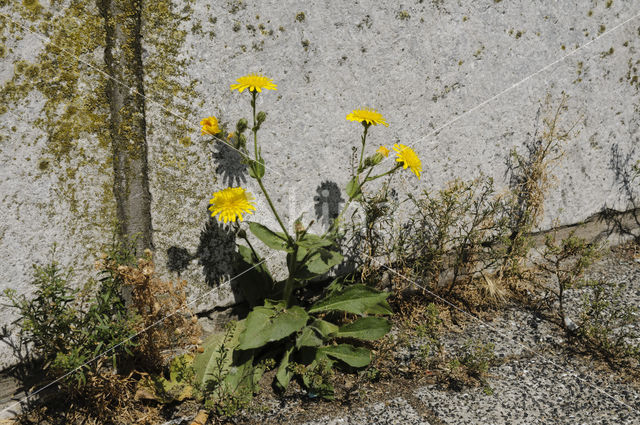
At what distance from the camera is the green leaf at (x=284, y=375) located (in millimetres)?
2328

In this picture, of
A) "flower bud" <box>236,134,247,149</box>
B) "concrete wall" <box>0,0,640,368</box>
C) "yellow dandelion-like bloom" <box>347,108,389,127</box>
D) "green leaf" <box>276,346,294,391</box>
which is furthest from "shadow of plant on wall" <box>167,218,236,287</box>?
"yellow dandelion-like bloom" <box>347,108,389,127</box>

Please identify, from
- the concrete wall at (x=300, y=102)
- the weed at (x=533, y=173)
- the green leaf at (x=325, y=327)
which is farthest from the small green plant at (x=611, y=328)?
the green leaf at (x=325, y=327)

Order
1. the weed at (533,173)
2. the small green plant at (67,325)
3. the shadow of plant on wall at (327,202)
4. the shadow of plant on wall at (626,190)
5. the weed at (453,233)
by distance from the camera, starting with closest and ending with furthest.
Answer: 1. the small green plant at (67,325)
2. the shadow of plant on wall at (327,202)
3. the weed at (453,233)
4. the weed at (533,173)
5. the shadow of plant on wall at (626,190)

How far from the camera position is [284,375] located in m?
2.35

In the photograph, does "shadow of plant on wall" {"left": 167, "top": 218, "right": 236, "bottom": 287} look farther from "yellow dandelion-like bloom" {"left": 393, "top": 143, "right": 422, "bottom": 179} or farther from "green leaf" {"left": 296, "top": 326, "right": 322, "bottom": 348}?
"yellow dandelion-like bloom" {"left": 393, "top": 143, "right": 422, "bottom": 179}

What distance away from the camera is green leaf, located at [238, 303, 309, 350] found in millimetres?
2281

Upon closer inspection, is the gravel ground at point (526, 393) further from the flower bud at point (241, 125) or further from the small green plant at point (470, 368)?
the flower bud at point (241, 125)

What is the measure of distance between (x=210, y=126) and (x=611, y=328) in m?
2.17

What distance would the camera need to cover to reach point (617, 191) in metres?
3.58

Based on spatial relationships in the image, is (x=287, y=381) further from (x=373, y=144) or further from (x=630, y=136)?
(x=630, y=136)

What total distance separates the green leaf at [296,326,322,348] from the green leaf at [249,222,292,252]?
1.23ft

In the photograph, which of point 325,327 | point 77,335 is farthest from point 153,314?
point 325,327

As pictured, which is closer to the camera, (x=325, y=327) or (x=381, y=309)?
(x=325, y=327)

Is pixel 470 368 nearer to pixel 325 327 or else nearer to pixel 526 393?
pixel 526 393
